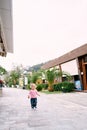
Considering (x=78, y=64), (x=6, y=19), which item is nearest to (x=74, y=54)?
(x=78, y=64)

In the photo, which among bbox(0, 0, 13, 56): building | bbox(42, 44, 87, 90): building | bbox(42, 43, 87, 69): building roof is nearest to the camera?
bbox(0, 0, 13, 56): building

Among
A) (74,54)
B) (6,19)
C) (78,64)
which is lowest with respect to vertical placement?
(6,19)

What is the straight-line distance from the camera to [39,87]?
38469 mm

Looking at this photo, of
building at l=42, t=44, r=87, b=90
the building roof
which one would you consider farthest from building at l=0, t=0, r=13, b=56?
building at l=42, t=44, r=87, b=90

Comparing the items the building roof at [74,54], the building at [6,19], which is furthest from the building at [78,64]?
the building at [6,19]

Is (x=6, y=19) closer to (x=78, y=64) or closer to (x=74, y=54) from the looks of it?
(x=78, y=64)

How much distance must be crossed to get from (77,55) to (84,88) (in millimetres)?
3852

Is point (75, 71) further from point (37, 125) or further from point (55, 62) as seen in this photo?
point (37, 125)

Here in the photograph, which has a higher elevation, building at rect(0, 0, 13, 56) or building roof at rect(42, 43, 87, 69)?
building roof at rect(42, 43, 87, 69)

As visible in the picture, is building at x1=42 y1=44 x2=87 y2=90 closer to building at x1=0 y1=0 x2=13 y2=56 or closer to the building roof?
the building roof

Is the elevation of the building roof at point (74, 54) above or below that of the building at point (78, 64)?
above

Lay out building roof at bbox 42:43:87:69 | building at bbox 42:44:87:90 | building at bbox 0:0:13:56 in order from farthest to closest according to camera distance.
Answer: building at bbox 42:44:87:90, building roof at bbox 42:43:87:69, building at bbox 0:0:13:56


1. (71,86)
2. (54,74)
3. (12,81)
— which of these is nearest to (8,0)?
(71,86)

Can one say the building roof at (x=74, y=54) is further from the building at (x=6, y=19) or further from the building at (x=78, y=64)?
the building at (x=6, y=19)
